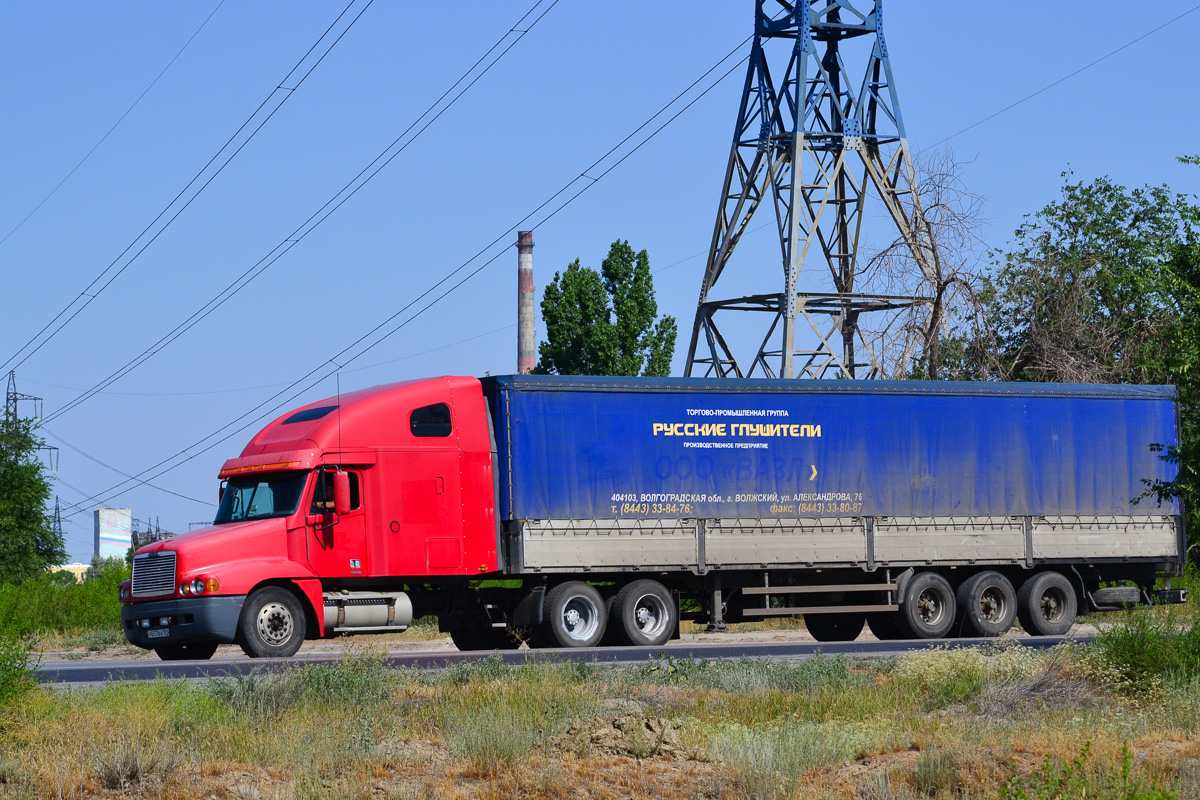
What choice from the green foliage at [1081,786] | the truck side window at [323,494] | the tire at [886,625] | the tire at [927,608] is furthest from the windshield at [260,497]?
the green foliage at [1081,786]

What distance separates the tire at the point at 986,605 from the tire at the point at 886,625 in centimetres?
104

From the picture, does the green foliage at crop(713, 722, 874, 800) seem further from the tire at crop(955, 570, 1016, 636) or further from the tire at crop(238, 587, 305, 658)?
the tire at crop(955, 570, 1016, 636)

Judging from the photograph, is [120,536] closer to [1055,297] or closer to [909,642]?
[1055,297]

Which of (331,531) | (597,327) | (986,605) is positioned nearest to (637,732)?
(331,531)

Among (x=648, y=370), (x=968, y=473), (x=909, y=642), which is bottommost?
(x=909, y=642)

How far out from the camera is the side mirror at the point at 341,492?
20.3 metres

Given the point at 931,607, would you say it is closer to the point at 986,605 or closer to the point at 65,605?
the point at 986,605

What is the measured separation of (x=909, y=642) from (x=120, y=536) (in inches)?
6856

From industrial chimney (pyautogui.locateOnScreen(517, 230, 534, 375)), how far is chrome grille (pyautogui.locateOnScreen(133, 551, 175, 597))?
35219mm

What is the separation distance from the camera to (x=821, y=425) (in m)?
22.9

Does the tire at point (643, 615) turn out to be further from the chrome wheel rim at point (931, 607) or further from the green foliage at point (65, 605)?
the green foliage at point (65, 605)

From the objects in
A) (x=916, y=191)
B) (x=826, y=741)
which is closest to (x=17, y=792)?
(x=826, y=741)

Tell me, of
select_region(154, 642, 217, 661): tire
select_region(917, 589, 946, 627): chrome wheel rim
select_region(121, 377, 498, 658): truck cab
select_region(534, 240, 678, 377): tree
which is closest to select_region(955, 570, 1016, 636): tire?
select_region(917, 589, 946, 627): chrome wheel rim

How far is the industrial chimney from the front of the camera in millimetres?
56688
